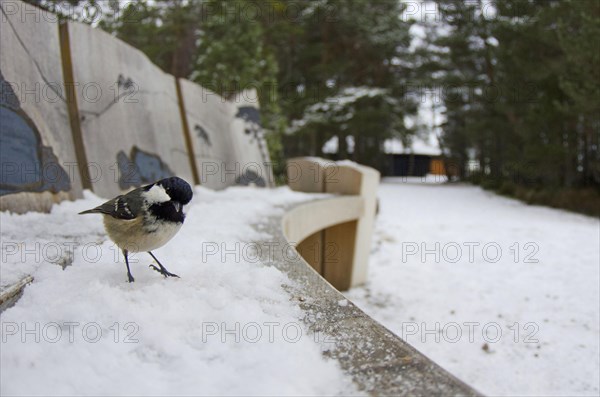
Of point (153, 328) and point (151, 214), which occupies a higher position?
point (151, 214)

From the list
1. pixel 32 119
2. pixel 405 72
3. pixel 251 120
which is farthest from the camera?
pixel 405 72

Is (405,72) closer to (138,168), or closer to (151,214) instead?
(138,168)

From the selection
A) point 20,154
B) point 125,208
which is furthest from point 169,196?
point 20,154

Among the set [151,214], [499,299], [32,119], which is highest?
[32,119]

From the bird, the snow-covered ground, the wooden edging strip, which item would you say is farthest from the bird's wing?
the snow-covered ground

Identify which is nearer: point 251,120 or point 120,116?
point 120,116

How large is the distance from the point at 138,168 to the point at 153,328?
2.61 m

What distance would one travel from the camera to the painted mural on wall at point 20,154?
2529 millimetres

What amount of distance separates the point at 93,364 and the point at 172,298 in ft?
1.19

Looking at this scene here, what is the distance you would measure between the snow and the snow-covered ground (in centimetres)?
225

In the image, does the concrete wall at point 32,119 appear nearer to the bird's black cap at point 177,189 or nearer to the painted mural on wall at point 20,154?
the painted mural on wall at point 20,154

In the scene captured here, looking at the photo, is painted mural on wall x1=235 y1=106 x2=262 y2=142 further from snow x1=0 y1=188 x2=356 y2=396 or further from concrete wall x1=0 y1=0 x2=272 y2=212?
snow x1=0 y1=188 x2=356 y2=396

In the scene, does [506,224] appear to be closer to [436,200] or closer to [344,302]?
[436,200]

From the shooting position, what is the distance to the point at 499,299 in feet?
14.9
